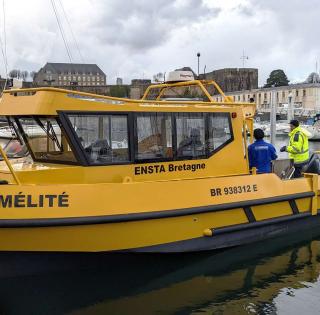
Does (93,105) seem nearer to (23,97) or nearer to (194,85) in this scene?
(23,97)

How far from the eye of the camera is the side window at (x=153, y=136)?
19.1ft

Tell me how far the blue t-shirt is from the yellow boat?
379 millimetres

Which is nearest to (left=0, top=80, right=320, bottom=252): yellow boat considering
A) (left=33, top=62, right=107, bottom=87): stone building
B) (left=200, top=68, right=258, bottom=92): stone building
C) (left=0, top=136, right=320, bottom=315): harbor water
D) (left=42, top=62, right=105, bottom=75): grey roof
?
(left=0, top=136, right=320, bottom=315): harbor water

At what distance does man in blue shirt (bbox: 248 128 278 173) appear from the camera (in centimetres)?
711

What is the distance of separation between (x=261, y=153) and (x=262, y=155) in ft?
0.11

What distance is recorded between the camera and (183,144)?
6.18m

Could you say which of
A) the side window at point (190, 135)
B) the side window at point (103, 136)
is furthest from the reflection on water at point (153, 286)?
the side window at point (190, 135)

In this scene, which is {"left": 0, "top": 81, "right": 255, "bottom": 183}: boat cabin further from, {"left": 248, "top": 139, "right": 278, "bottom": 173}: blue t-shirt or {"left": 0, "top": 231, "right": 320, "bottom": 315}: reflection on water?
{"left": 0, "top": 231, "right": 320, "bottom": 315}: reflection on water

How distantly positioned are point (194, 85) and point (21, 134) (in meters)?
2.77

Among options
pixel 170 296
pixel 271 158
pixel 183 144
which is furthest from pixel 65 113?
pixel 271 158

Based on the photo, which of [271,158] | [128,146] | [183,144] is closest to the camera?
[128,146]

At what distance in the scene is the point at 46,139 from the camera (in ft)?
19.1

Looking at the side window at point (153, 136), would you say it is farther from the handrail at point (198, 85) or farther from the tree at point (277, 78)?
the tree at point (277, 78)

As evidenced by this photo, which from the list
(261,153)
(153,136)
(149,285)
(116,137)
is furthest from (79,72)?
(149,285)
